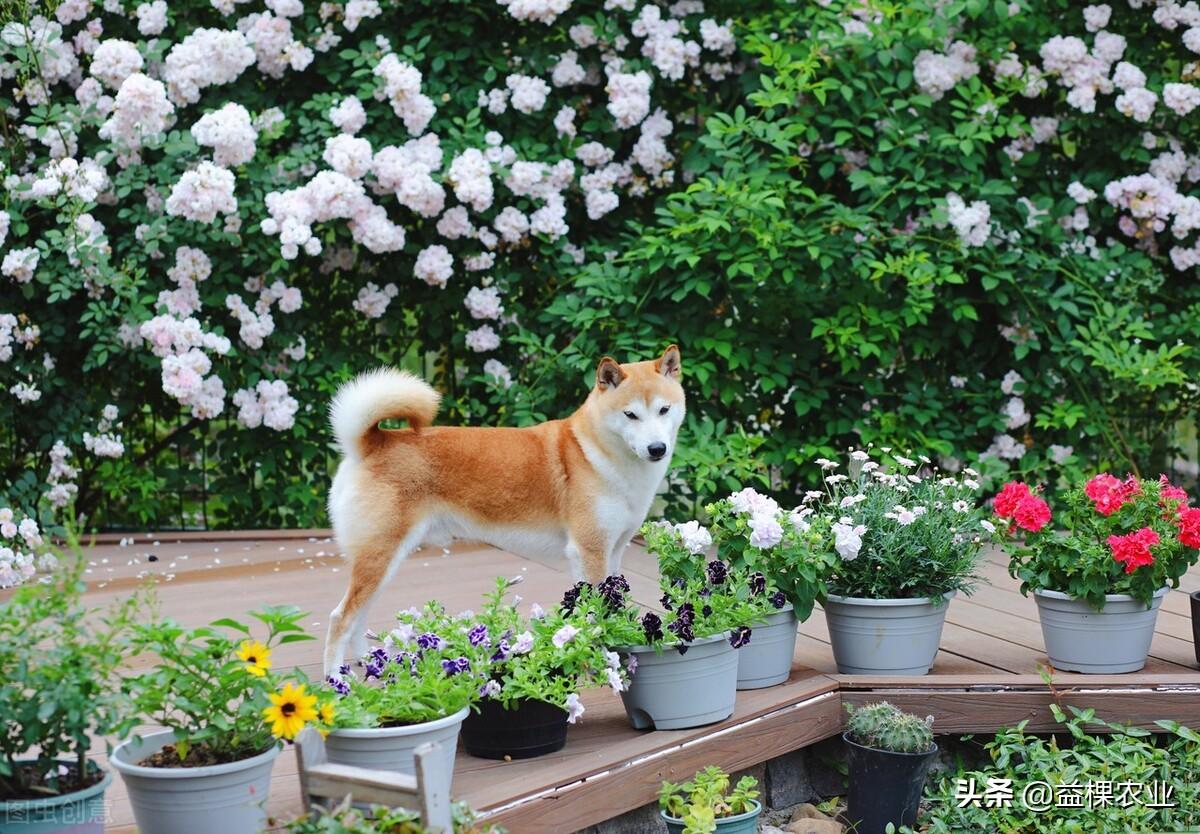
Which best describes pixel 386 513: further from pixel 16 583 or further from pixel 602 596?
pixel 16 583

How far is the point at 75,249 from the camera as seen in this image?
194 inches

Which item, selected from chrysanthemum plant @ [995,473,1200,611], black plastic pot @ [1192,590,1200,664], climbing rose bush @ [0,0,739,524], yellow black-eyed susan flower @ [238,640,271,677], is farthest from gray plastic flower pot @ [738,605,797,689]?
climbing rose bush @ [0,0,739,524]

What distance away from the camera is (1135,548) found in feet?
10.6

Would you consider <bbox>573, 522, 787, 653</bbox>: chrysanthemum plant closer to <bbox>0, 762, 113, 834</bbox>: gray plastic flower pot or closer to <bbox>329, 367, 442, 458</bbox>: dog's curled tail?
→ <bbox>329, 367, 442, 458</bbox>: dog's curled tail

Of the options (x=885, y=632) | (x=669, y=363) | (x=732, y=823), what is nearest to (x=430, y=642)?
(x=732, y=823)

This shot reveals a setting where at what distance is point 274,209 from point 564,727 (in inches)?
111

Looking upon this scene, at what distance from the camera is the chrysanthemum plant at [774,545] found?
3.16 meters

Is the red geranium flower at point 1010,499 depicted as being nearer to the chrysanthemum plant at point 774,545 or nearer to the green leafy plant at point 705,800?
the chrysanthemum plant at point 774,545

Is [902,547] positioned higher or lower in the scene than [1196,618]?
higher

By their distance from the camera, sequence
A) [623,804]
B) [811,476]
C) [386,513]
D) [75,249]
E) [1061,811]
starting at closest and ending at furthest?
[623,804], [1061,811], [386,513], [75,249], [811,476]

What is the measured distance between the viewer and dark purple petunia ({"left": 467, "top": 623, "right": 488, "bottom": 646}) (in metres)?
2.79

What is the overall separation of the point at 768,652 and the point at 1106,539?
954mm

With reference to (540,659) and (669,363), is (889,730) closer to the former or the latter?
(540,659)

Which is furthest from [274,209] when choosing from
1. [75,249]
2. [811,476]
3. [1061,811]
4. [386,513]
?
[1061,811]
